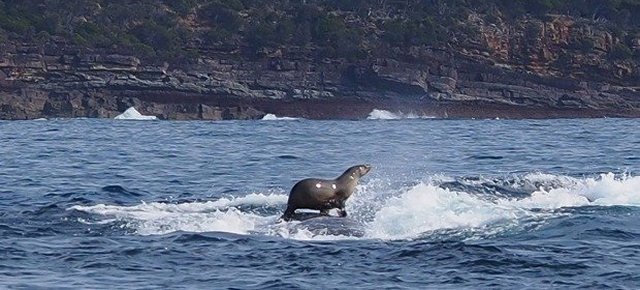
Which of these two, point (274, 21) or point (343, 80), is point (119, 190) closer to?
point (343, 80)

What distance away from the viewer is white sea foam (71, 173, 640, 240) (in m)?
18.4

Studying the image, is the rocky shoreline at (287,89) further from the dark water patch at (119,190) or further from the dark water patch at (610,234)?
the dark water patch at (610,234)

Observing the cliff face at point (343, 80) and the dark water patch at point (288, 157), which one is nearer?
the dark water patch at point (288, 157)

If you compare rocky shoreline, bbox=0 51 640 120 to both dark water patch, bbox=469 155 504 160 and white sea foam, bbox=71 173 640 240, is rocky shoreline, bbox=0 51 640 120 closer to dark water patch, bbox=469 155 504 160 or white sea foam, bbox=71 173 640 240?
dark water patch, bbox=469 155 504 160

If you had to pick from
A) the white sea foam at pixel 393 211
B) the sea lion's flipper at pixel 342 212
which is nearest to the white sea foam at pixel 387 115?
the white sea foam at pixel 393 211

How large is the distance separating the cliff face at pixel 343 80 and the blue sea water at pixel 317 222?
38.9 metres

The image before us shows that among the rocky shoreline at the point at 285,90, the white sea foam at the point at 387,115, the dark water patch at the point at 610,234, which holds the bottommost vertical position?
the white sea foam at the point at 387,115

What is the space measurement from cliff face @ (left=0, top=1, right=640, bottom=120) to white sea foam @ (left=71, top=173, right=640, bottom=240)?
51969mm

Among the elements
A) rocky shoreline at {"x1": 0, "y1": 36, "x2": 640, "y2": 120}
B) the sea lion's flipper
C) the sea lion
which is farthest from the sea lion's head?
rocky shoreline at {"x1": 0, "y1": 36, "x2": 640, "y2": 120}

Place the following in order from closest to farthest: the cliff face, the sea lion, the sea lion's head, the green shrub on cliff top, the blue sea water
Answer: the blue sea water < the sea lion < the sea lion's head < the cliff face < the green shrub on cliff top

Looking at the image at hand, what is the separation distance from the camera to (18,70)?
7588 centimetres

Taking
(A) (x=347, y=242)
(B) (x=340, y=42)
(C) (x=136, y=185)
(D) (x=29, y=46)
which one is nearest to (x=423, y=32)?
(B) (x=340, y=42)

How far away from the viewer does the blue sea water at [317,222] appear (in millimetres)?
15000

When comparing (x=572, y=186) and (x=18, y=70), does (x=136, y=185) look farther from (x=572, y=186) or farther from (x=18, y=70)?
(x=18, y=70)
